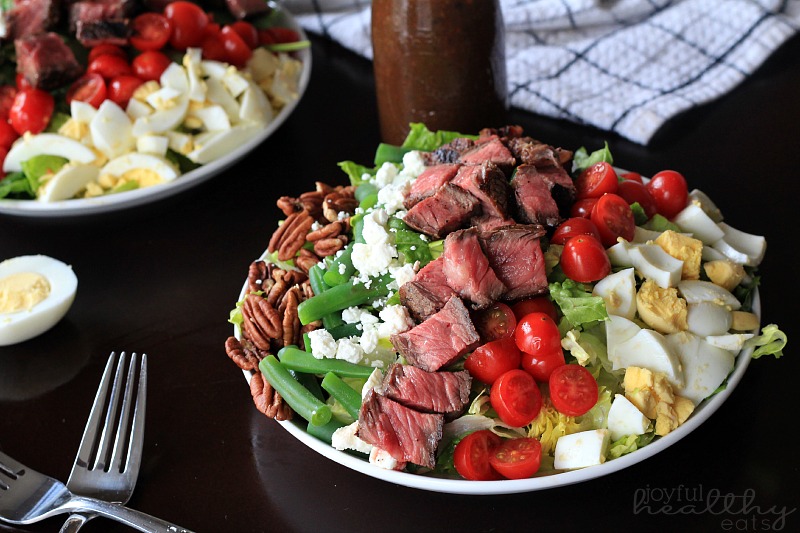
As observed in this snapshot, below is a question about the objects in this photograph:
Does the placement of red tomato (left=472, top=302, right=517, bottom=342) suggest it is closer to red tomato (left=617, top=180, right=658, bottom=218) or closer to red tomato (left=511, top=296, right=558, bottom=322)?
red tomato (left=511, top=296, right=558, bottom=322)

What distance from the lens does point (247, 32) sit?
9.93ft

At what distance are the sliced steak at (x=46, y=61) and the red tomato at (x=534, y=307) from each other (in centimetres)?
184

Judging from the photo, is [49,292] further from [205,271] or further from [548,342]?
[548,342]

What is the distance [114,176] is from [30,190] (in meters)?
0.27

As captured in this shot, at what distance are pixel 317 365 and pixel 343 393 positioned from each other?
0.28 ft

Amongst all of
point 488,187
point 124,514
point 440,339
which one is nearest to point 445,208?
point 488,187

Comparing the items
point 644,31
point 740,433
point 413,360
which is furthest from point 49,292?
point 644,31

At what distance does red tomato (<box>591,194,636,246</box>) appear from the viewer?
180cm

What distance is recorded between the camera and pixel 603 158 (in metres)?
2.09

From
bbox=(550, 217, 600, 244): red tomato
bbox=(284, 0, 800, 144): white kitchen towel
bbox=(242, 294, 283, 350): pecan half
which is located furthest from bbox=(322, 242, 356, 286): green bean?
bbox=(284, 0, 800, 144): white kitchen towel

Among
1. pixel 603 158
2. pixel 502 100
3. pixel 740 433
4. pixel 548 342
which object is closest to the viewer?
pixel 548 342

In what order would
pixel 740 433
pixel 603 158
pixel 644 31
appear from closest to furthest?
pixel 740 433, pixel 603 158, pixel 644 31

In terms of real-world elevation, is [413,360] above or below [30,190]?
above

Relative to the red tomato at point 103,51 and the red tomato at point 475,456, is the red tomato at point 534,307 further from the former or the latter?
the red tomato at point 103,51
